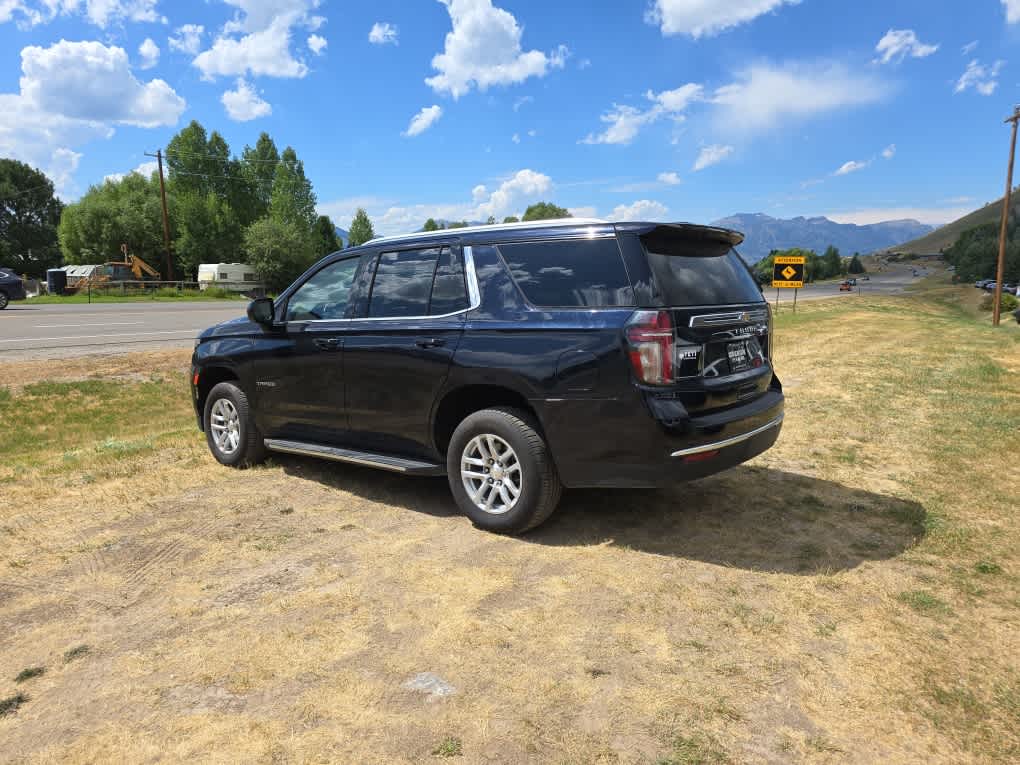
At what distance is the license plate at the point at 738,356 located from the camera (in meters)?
4.08

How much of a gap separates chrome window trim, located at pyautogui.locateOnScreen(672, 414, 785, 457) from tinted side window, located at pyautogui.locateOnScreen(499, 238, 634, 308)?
2.85 feet

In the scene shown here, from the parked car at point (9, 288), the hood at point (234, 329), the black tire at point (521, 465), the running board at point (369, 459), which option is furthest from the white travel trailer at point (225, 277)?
the black tire at point (521, 465)

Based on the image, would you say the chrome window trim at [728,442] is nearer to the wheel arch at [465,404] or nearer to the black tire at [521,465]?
the black tire at [521,465]

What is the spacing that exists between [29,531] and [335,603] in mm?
2448

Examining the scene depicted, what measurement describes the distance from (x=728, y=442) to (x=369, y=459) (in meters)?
2.40

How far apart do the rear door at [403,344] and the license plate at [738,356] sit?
5.43 ft

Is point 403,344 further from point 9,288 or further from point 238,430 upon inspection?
point 9,288

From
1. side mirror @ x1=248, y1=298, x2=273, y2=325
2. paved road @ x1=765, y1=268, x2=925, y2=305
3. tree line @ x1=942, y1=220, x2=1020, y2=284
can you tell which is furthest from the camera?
tree line @ x1=942, y1=220, x2=1020, y2=284

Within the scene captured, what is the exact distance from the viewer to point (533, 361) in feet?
12.9

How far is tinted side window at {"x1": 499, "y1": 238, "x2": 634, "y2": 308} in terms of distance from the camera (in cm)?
383

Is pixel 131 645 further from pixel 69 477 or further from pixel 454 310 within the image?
pixel 69 477

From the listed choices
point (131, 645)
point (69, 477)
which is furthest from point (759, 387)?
point (69, 477)

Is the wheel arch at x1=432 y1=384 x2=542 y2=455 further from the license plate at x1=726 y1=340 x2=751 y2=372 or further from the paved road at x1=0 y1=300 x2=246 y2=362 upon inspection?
the paved road at x1=0 y1=300 x2=246 y2=362

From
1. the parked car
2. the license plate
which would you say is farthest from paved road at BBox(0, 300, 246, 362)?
the license plate
